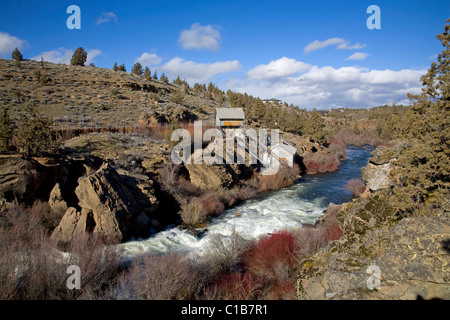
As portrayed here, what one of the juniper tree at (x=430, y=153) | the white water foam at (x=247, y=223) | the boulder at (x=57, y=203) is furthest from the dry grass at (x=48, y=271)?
the juniper tree at (x=430, y=153)

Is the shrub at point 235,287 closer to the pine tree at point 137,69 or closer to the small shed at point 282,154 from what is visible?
the small shed at point 282,154

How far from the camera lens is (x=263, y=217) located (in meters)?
18.1

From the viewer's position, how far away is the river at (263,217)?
13.0 meters

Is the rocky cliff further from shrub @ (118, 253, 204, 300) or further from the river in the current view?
the river

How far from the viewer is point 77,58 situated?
7188 centimetres

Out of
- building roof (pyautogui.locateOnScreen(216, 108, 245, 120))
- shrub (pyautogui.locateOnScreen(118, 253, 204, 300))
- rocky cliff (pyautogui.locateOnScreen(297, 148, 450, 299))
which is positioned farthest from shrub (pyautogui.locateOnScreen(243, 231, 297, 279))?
building roof (pyautogui.locateOnScreen(216, 108, 245, 120))

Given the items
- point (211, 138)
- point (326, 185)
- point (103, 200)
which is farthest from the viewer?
point (211, 138)

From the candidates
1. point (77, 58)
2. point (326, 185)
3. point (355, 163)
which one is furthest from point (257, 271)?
point (77, 58)

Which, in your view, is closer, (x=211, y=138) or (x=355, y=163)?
(x=211, y=138)

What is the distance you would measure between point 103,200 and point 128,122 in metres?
27.8

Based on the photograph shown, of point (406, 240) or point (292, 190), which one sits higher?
point (406, 240)

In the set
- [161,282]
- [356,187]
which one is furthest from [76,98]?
[356,187]
